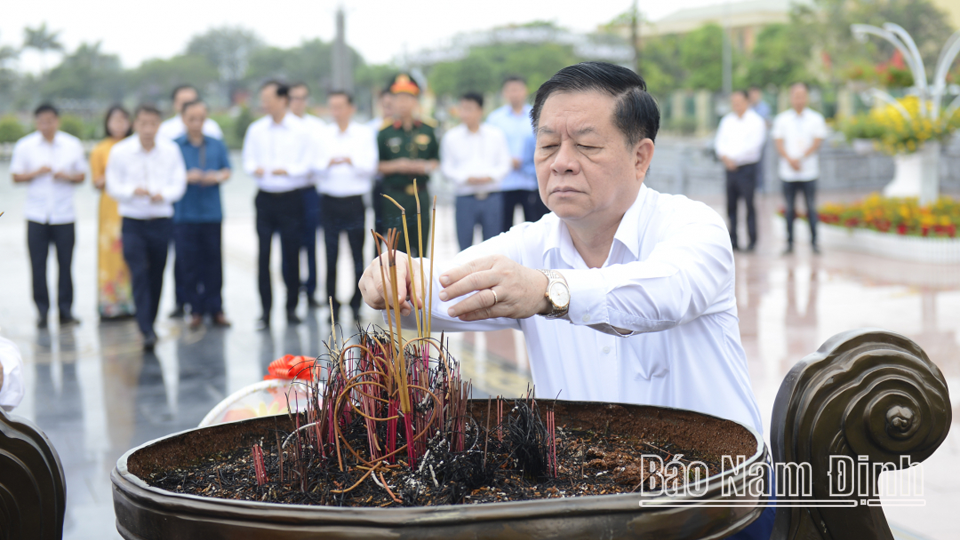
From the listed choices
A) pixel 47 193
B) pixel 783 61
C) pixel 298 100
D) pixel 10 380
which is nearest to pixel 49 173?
pixel 47 193

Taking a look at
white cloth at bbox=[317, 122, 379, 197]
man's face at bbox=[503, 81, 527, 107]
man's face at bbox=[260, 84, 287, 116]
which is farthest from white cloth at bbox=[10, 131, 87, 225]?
man's face at bbox=[503, 81, 527, 107]

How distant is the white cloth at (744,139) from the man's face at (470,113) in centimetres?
332

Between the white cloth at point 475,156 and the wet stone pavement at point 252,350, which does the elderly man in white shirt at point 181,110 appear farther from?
the white cloth at point 475,156

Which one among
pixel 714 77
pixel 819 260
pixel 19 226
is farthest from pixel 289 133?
pixel 714 77

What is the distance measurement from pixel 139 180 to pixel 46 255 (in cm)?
136

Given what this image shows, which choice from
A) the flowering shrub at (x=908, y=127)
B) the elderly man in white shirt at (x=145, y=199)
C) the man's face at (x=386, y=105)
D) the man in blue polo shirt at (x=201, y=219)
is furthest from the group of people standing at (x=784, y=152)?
the elderly man in white shirt at (x=145, y=199)

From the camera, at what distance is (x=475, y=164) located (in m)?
7.42

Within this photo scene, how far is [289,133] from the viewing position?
6.83 meters

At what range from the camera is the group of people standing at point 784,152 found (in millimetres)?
9242

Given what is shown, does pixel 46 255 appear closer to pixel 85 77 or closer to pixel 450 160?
pixel 450 160

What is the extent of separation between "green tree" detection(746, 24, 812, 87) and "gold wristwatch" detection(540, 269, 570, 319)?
3514 cm

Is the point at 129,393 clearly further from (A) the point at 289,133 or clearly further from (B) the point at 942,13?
(B) the point at 942,13

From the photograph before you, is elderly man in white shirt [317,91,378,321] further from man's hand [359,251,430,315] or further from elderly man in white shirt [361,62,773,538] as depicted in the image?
man's hand [359,251,430,315]

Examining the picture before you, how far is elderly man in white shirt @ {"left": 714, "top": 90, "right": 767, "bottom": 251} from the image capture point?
9367 millimetres
